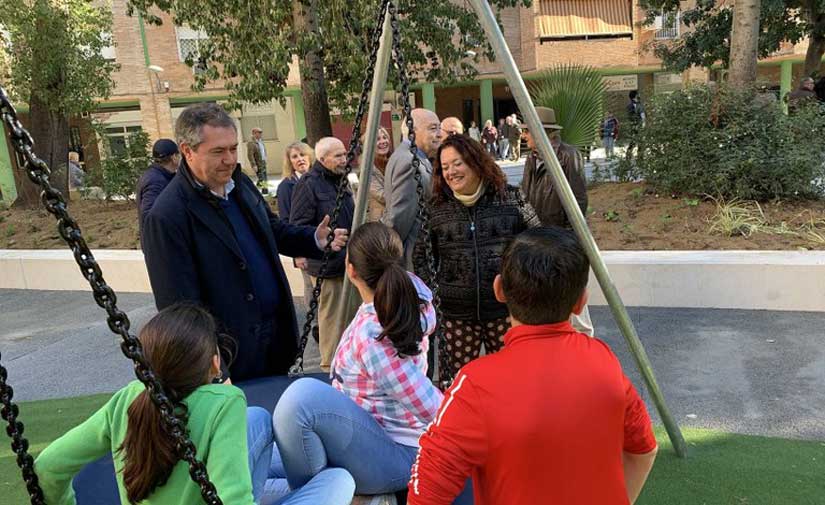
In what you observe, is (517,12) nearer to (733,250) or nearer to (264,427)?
(733,250)

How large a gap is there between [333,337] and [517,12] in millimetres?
21908

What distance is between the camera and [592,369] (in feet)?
4.80

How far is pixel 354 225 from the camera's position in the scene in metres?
3.26

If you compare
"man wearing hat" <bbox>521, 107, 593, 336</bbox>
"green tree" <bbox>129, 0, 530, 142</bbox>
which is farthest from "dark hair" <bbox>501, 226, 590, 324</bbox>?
Result: "green tree" <bbox>129, 0, 530, 142</bbox>

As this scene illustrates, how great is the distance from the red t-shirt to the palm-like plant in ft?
19.0

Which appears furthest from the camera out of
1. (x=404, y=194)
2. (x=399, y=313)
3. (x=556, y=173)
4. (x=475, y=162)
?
(x=404, y=194)

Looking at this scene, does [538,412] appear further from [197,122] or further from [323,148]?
[323,148]

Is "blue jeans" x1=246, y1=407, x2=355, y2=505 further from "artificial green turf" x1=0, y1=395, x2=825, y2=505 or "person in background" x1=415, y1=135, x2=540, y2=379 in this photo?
"artificial green turf" x1=0, y1=395, x2=825, y2=505

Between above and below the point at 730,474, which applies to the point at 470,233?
above

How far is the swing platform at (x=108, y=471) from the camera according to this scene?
7.47ft

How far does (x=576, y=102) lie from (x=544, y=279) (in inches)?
231

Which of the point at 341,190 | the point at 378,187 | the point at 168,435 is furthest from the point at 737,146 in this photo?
the point at 168,435

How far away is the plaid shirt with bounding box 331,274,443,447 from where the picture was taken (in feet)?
6.85

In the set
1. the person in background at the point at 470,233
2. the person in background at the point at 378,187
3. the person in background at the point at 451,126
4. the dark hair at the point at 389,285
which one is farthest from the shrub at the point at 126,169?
the dark hair at the point at 389,285
